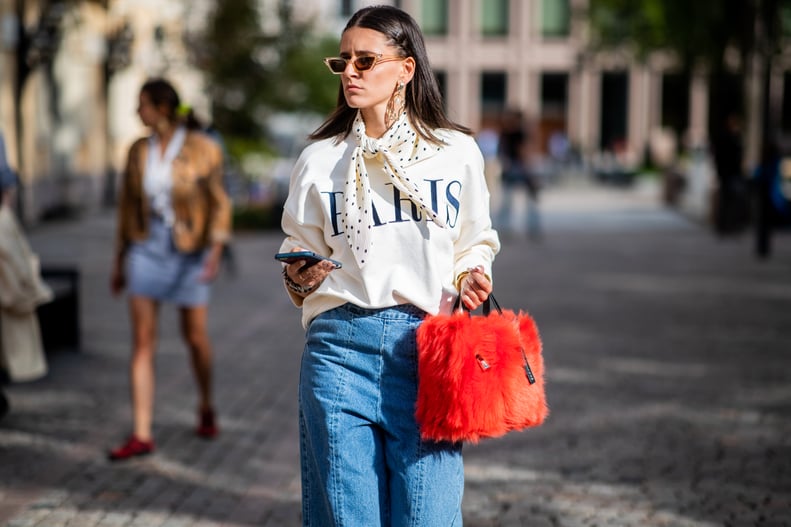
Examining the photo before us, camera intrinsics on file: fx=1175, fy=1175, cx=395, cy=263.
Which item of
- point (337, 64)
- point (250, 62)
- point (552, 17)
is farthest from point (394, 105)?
point (552, 17)

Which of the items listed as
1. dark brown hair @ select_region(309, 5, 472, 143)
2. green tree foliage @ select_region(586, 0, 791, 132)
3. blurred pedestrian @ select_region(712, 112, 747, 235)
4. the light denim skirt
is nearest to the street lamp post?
green tree foliage @ select_region(586, 0, 791, 132)

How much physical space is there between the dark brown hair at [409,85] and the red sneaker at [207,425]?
11.2 ft

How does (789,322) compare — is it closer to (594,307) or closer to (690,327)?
(690,327)

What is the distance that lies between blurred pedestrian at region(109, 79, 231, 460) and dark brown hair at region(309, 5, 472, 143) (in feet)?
9.32

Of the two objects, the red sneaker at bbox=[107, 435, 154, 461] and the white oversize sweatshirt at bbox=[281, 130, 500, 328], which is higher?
the white oversize sweatshirt at bbox=[281, 130, 500, 328]

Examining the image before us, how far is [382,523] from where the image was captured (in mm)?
2949

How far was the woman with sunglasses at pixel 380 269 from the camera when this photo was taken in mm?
2910

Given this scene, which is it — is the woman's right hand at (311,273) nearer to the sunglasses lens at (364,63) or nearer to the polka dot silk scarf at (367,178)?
the polka dot silk scarf at (367,178)

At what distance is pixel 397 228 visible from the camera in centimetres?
297

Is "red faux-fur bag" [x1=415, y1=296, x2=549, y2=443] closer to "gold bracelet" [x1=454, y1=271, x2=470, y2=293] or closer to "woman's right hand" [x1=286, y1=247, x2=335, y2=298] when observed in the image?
"gold bracelet" [x1=454, y1=271, x2=470, y2=293]

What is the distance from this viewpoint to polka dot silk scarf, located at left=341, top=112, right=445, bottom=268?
2.93 meters

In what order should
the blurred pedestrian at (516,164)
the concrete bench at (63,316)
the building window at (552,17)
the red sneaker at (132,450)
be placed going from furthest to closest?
the building window at (552,17)
the blurred pedestrian at (516,164)
the concrete bench at (63,316)
the red sneaker at (132,450)

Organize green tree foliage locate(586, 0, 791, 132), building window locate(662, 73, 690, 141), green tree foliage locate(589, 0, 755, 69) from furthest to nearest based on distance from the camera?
building window locate(662, 73, 690, 141) → green tree foliage locate(589, 0, 755, 69) → green tree foliage locate(586, 0, 791, 132)

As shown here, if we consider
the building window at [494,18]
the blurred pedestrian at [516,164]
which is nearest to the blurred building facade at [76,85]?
the blurred pedestrian at [516,164]
